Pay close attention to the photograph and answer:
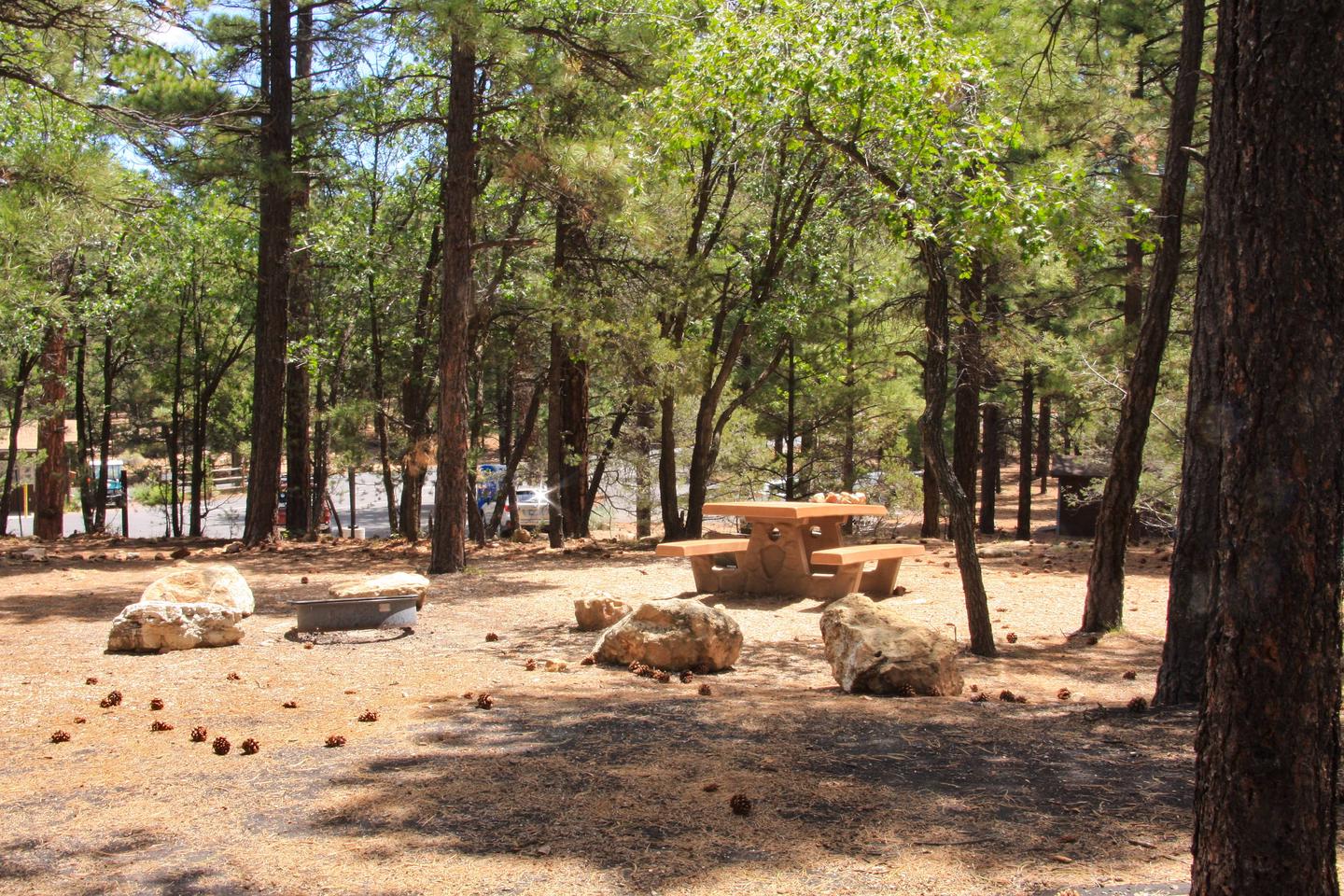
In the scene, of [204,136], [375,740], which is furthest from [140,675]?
[204,136]

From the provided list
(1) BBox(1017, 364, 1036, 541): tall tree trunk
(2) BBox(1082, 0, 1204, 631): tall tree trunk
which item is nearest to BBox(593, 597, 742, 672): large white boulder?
(2) BBox(1082, 0, 1204, 631): tall tree trunk

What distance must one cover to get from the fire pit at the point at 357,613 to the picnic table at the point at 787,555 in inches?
97.4

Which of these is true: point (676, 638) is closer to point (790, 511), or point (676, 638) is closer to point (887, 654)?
point (887, 654)

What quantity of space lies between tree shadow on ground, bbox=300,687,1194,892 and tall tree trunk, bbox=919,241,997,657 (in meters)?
1.83

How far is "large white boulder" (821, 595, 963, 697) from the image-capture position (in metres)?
5.87

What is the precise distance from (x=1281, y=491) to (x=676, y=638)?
14.6 feet

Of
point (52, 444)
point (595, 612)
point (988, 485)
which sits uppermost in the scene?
point (52, 444)

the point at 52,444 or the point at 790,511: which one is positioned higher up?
the point at 52,444

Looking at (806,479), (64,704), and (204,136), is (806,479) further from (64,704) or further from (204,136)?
(64,704)

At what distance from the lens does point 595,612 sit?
8.05m

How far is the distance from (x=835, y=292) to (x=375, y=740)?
13.0 meters

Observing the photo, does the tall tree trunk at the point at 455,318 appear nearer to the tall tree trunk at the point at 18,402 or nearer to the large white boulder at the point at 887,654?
the large white boulder at the point at 887,654

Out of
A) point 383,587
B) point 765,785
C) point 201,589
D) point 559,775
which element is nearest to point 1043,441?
point 383,587

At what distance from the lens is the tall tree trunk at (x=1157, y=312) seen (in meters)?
7.70
